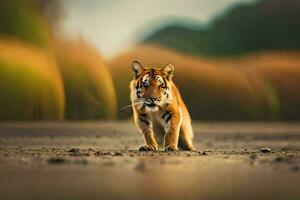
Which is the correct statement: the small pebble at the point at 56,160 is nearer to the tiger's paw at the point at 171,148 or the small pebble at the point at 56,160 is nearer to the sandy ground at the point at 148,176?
the sandy ground at the point at 148,176

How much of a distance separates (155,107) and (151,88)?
458 millimetres

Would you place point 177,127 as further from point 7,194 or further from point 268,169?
point 7,194

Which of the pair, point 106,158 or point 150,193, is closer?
point 150,193

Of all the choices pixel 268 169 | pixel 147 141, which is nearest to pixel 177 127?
pixel 147 141

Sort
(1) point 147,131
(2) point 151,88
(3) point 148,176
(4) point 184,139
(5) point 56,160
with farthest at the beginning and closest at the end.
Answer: (4) point 184,139 < (1) point 147,131 < (2) point 151,88 < (5) point 56,160 < (3) point 148,176

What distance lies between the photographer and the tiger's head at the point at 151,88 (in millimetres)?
17188

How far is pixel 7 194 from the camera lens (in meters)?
9.55

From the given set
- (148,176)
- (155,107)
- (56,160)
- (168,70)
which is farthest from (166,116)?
(148,176)

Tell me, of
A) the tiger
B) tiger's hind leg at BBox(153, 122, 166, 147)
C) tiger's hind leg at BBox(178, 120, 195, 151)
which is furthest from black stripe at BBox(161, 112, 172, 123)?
tiger's hind leg at BBox(178, 120, 195, 151)

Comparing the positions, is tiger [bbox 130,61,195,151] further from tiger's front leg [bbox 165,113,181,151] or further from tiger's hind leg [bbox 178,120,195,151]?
tiger's hind leg [bbox 178,120,195,151]

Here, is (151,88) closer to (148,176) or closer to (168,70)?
(168,70)

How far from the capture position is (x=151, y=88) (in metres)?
17.2

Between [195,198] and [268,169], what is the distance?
456 cm

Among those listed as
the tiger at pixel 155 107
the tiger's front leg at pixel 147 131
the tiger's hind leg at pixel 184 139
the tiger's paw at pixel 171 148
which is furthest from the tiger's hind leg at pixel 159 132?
the tiger's hind leg at pixel 184 139
